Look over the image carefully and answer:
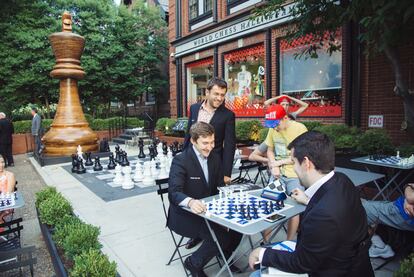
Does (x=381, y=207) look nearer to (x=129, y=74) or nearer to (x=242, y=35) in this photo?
(x=242, y=35)

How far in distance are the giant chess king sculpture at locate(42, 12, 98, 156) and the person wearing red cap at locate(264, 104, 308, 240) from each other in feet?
30.0

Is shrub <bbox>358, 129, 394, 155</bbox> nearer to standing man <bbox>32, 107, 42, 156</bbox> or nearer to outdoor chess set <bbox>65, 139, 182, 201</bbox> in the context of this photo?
outdoor chess set <bbox>65, 139, 182, 201</bbox>

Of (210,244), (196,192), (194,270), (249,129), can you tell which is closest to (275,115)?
(196,192)

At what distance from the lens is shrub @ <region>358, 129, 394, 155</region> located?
5988 mm

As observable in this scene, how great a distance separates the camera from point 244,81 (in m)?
12.4

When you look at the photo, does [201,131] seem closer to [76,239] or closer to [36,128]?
[76,239]

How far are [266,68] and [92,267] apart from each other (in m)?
9.65

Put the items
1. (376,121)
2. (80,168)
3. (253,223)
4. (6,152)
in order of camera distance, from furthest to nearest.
Answer: (6,152)
(80,168)
(376,121)
(253,223)

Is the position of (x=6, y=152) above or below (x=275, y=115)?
below

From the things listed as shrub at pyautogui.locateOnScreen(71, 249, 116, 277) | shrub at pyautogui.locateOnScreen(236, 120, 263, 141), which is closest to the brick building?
shrub at pyautogui.locateOnScreen(236, 120, 263, 141)

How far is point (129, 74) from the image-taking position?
20516mm

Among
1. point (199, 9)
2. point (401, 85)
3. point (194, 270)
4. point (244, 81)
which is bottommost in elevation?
point (194, 270)

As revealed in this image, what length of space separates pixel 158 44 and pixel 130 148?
10.4m

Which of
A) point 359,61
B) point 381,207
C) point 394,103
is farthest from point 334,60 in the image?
point 381,207
